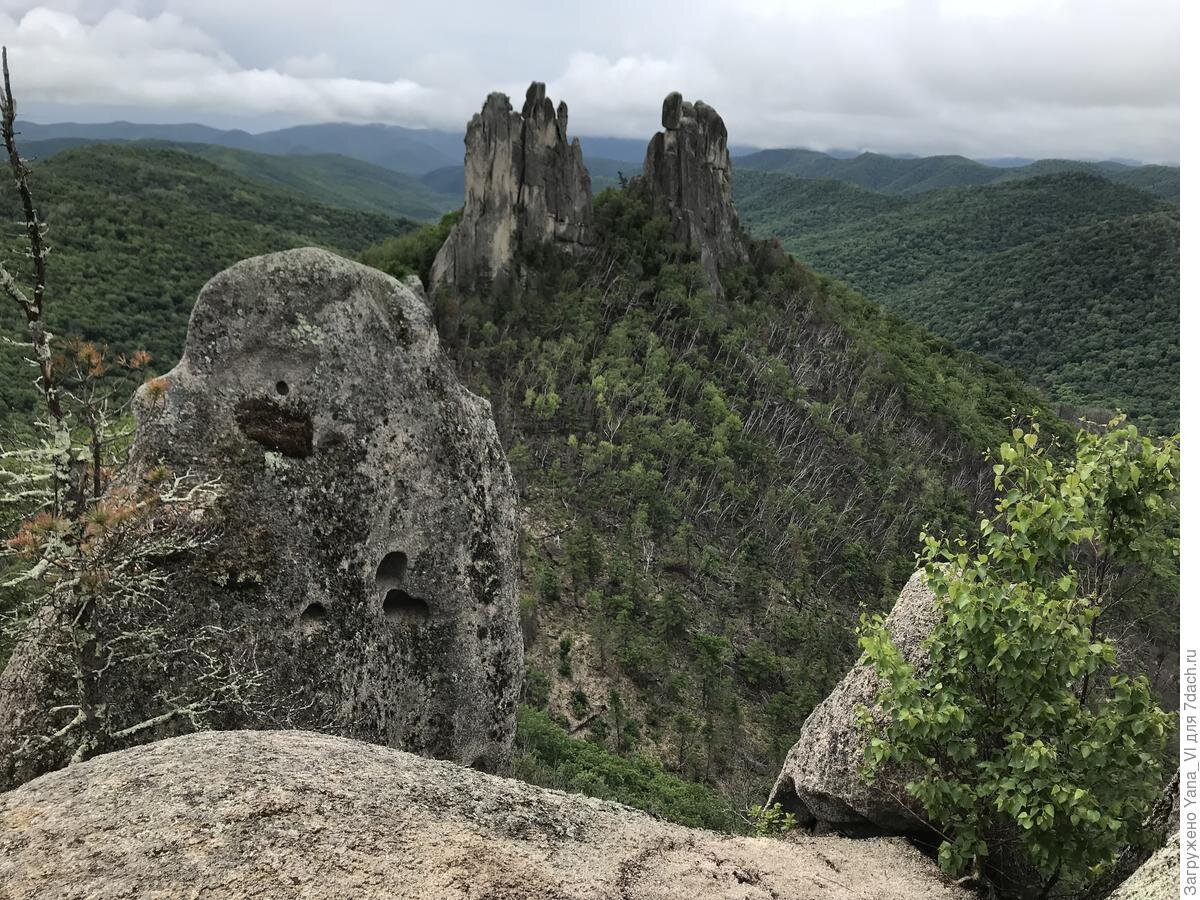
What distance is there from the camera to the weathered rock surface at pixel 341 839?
223 inches

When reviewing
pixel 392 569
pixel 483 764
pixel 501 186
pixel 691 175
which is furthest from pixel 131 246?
pixel 483 764

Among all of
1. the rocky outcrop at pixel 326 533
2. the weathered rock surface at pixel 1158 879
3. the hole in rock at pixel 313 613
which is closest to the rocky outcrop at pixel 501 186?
the rocky outcrop at pixel 326 533

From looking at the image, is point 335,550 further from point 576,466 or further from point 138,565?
point 576,466

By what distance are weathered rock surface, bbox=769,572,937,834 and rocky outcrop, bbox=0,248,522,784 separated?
4.89 metres

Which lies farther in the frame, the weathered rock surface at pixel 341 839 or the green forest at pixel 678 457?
the green forest at pixel 678 457

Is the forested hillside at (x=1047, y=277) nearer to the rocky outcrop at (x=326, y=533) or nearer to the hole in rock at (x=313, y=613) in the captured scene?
the rocky outcrop at (x=326, y=533)

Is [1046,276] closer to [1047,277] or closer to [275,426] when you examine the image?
[1047,277]

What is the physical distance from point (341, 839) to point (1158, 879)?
624cm

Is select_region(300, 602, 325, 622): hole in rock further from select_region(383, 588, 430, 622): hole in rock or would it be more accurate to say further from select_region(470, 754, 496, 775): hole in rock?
select_region(470, 754, 496, 775): hole in rock

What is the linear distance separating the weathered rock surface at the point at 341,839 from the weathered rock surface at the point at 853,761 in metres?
1.29

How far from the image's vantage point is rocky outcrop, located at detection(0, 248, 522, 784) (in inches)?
381

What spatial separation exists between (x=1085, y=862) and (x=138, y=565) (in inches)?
393

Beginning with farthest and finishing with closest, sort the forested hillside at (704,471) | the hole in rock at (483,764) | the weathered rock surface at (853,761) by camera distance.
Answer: the forested hillside at (704,471) < the hole in rock at (483,764) < the weathered rock surface at (853,761)

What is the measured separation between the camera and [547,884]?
20.4 ft
